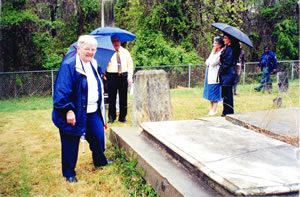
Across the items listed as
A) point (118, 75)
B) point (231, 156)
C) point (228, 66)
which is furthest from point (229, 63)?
point (231, 156)

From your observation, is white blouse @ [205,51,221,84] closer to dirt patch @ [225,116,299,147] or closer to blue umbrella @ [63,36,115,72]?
dirt patch @ [225,116,299,147]

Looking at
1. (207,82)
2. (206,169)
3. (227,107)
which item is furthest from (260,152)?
(207,82)

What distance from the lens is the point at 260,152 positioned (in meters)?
2.84

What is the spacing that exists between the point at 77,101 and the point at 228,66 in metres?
3.58

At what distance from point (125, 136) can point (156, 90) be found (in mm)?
1171

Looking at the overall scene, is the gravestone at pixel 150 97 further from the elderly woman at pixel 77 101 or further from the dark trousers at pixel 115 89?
the elderly woman at pixel 77 101

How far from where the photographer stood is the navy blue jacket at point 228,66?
5.58 meters

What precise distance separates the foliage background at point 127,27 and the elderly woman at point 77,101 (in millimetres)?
9387

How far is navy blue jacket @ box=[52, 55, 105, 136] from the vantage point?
2979mm

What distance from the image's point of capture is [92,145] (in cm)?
357

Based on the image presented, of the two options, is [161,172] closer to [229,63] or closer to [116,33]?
[229,63]

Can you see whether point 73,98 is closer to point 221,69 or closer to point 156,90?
point 156,90

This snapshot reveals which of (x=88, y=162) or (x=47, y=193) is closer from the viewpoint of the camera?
(x=47, y=193)

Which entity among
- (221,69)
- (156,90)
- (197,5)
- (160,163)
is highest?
(197,5)
